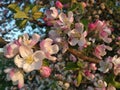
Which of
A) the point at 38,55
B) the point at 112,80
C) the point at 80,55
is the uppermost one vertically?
the point at 38,55

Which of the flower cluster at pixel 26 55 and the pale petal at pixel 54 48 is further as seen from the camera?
the pale petal at pixel 54 48

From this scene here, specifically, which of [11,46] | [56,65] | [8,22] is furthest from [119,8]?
[11,46]

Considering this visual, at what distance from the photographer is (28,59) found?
191 centimetres

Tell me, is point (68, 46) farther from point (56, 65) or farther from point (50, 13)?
point (56, 65)

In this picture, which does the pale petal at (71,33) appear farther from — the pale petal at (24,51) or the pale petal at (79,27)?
the pale petal at (24,51)

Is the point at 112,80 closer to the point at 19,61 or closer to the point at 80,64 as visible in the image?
the point at 80,64

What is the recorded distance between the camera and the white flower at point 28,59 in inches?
72.7

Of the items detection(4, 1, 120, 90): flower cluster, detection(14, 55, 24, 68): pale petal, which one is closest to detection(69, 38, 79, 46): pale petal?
detection(4, 1, 120, 90): flower cluster

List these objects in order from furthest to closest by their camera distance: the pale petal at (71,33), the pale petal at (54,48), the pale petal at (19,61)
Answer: the pale petal at (71,33) → the pale petal at (54,48) → the pale petal at (19,61)

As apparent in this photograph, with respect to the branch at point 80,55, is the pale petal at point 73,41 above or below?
above

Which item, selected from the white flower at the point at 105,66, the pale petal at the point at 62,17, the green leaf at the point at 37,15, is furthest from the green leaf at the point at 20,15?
the white flower at the point at 105,66

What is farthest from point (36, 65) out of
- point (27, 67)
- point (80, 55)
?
point (80, 55)

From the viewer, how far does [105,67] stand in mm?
2182

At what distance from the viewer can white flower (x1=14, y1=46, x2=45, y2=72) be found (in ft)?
6.06
